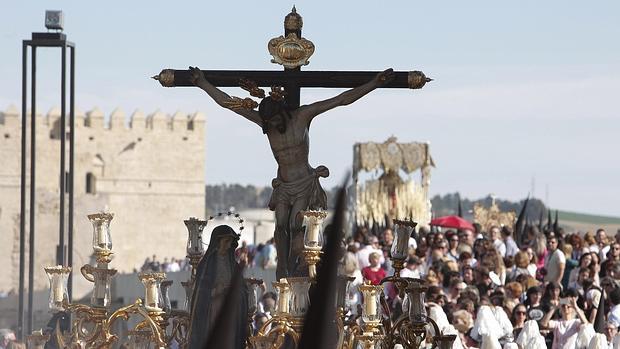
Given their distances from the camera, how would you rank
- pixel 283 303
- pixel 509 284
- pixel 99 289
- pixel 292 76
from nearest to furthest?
pixel 283 303 < pixel 99 289 < pixel 292 76 < pixel 509 284

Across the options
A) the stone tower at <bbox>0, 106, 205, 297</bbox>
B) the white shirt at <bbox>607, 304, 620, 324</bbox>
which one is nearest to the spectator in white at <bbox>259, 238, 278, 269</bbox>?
the white shirt at <bbox>607, 304, 620, 324</bbox>

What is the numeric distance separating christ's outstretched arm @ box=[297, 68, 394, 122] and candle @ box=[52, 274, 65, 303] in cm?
166

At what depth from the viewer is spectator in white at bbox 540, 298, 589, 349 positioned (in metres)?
16.3

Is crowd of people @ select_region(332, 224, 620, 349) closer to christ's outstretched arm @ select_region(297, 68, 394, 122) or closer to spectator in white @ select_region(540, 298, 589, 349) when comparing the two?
spectator in white @ select_region(540, 298, 589, 349)

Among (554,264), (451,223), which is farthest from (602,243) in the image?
(451,223)

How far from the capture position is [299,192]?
11992 millimetres

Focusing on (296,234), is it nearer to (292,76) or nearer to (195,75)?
(292,76)

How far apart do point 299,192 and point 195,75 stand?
2.96ft

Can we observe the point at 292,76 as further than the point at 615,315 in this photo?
No

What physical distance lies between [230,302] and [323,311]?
27 centimetres

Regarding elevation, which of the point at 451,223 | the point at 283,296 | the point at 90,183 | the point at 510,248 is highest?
the point at 90,183

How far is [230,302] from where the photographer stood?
239 inches

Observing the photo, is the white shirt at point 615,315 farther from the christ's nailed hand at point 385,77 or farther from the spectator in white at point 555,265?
the christ's nailed hand at point 385,77

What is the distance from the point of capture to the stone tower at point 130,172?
83.5 m
